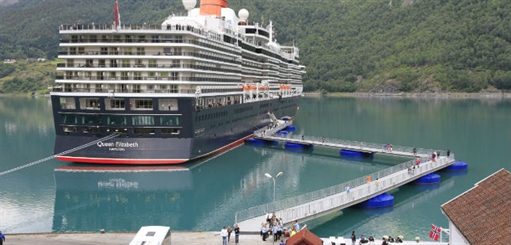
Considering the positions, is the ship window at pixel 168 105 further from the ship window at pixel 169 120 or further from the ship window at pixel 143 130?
the ship window at pixel 143 130

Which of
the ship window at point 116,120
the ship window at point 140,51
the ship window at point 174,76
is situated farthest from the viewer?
the ship window at point 174,76

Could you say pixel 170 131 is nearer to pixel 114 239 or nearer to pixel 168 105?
pixel 168 105

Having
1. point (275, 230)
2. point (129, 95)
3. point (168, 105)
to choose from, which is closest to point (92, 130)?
point (129, 95)

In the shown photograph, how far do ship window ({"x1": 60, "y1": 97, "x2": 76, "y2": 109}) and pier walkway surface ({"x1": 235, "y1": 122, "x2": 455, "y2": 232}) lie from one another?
72.4ft

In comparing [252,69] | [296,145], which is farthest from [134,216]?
[252,69]

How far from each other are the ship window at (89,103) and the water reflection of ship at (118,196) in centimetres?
574

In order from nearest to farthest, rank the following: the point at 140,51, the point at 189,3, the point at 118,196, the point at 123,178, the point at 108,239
Answer: the point at 108,239
the point at 118,196
the point at 123,178
the point at 140,51
the point at 189,3

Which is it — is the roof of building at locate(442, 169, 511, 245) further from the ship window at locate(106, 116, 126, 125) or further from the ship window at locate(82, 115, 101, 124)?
the ship window at locate(82, 115, 101, 124)

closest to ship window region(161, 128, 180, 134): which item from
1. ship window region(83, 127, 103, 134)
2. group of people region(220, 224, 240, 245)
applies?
ship window region(83, 127, 103, 134)

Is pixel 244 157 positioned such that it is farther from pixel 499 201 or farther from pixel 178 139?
pixel 499 201

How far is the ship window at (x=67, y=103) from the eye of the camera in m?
48.2

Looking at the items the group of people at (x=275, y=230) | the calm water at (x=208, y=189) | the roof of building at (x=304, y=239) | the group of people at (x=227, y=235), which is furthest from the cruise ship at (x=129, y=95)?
the roof of building at (x=304, y=239)

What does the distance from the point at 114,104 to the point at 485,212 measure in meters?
35.4

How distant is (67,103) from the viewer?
4844cm
